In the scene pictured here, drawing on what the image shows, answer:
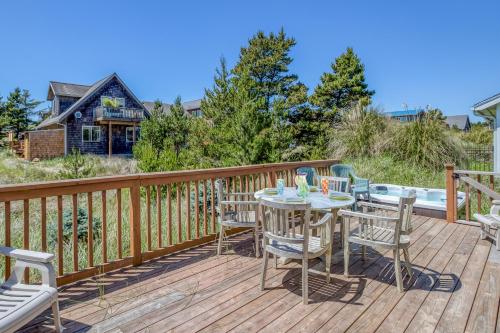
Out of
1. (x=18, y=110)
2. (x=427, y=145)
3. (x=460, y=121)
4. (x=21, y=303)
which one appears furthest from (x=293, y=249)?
(x=460, y=121)

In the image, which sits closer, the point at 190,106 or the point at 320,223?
the point at 320,223

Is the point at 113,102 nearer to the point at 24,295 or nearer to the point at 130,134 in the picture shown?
the point at 130,134

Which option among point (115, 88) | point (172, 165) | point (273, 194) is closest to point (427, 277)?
point (273, 194)

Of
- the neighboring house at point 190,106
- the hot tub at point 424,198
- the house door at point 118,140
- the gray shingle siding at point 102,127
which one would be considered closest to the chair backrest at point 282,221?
the hot tub at point 424,198

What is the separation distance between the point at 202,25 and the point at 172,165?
6749 millimetres

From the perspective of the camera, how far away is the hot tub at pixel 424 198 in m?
5.42

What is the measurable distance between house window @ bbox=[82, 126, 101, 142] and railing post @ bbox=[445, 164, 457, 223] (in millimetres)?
21420

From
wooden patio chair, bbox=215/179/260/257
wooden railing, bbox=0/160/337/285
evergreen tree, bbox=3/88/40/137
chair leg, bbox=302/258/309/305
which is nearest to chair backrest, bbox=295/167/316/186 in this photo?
wooden railing, bbox=0/160/337/285

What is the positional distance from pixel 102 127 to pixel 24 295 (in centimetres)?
2165

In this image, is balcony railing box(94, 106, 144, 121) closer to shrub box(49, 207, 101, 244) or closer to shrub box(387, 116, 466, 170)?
shrub box(49, 207, 101, 244)

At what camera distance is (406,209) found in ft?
9.37

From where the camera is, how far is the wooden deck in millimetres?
2170

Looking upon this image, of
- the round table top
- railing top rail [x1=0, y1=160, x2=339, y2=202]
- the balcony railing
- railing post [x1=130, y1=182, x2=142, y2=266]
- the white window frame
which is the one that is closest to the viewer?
railing top rail [x1=0, y1=160, x2=339, y2=202]

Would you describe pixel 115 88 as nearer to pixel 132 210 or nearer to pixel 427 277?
pixel 132 210
